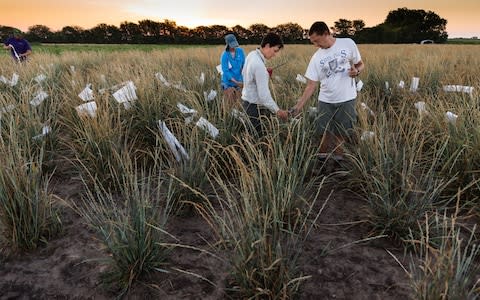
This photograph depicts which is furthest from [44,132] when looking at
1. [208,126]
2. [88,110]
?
[208,126]

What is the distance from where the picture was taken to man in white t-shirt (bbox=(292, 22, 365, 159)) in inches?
135

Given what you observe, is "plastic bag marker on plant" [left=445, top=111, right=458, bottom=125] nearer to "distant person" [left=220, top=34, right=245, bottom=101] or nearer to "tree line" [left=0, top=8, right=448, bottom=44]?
"distant person" [left=220, top=34, right=245, bottom=101]

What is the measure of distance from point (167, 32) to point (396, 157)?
4812 cm

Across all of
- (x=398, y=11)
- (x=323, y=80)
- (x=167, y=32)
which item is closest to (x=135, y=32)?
(x=167, y=32)

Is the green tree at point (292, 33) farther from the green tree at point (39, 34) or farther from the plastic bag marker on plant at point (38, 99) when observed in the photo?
the plastic bag marker on plant at point (38, 99)

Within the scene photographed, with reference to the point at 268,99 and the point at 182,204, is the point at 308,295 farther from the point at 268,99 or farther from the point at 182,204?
the point at 268,99

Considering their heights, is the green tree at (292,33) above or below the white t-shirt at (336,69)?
above

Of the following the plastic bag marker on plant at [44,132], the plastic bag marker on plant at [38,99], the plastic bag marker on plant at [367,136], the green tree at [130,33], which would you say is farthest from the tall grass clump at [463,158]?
the green tree at [130,33]

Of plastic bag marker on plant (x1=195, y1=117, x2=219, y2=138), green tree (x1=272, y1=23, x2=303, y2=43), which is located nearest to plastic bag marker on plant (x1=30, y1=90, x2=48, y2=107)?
plastic bag marker on plant (x1=195, y1=117, x2=219, y2=138)

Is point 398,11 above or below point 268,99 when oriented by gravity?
above

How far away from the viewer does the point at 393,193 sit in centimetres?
264

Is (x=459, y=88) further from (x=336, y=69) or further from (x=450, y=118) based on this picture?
(x=336, y=69)

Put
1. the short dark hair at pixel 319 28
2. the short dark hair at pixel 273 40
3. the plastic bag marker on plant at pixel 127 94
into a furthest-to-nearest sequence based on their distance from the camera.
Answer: the plastic bag marker on plant at pixel 127 94
the short dark hair at pixel 273 40
the short dark hair at pixel 319 28

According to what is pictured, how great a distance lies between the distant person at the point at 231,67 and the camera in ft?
16.9
